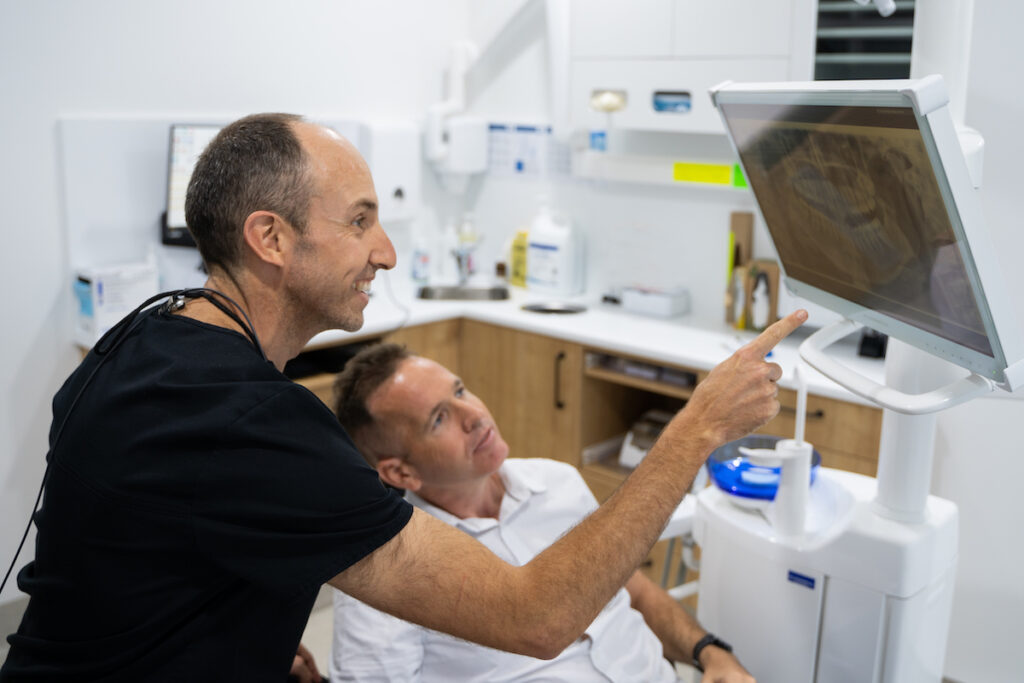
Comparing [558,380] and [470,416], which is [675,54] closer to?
[558,380]

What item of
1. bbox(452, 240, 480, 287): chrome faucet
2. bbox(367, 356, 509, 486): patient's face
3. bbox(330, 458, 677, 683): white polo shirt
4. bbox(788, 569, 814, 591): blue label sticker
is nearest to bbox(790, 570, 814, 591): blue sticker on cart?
bbox(788, 569, 814, 591): blue label sticker

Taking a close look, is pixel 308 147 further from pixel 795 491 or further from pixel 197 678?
pixel 795 491

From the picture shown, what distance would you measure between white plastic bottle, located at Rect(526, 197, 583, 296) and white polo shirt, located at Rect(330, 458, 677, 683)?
1835 mm

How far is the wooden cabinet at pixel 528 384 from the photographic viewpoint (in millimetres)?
3260

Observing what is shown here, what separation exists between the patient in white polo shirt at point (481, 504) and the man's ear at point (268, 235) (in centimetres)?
49

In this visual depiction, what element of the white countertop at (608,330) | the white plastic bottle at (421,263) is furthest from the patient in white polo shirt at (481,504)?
the white plastic bottle at (421,263)

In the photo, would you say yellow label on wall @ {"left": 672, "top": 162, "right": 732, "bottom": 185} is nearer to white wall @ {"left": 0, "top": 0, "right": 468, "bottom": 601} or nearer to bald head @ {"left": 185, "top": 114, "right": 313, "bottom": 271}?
white wall @ {"left": 0, "top": 0, "right": 468, "bottom": 601}

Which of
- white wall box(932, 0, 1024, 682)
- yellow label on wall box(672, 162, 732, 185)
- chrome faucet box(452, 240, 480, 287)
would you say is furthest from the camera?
chrome faucet box(452, 240, 480, 287)

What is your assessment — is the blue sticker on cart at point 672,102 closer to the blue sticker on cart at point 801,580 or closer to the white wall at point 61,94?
the white wall at point 61,94

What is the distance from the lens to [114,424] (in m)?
1.19

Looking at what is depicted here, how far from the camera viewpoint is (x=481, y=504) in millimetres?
1846

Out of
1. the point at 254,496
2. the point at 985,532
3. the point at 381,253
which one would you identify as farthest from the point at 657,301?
the point at 254,496

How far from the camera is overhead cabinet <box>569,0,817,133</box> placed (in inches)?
109

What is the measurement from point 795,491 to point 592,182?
227 cm
